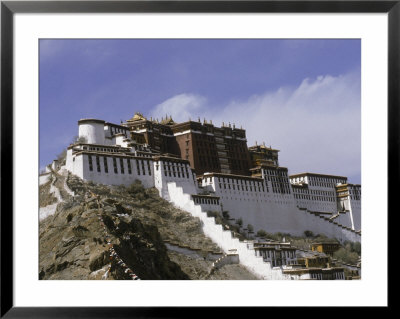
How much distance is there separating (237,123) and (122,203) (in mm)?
1555

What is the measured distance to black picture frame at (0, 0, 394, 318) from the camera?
409 centimetres

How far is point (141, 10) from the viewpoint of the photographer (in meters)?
4.21

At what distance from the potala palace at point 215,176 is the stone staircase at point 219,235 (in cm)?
1

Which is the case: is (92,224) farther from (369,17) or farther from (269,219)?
(369,17)

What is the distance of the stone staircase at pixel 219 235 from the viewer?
6.24 meters

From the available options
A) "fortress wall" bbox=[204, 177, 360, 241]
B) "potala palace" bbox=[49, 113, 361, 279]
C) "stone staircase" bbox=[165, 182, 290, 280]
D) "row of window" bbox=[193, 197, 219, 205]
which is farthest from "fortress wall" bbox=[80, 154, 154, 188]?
"fortress wall" bbox=[204, 177, 360, 241]

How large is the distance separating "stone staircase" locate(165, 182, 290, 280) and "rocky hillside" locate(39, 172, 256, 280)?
0.12m

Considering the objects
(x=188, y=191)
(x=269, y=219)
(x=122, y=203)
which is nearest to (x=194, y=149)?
(x=188, y=191)

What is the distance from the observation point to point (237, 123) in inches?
250

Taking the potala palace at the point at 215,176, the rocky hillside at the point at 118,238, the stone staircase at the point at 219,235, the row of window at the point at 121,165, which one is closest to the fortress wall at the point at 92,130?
the potala palace at the point at 215,176

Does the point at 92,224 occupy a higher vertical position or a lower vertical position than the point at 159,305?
higher

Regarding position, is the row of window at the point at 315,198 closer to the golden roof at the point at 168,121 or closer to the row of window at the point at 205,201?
the row of window at the point at 205,201

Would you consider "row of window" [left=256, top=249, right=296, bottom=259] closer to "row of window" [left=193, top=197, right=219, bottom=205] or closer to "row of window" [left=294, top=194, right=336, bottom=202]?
"row of window" [left=294, top=194, right=336, bottom=202]

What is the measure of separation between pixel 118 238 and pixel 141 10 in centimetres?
264
